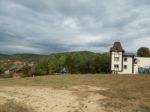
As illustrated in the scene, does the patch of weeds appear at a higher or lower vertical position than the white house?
lower

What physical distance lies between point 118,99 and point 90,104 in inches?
95.6

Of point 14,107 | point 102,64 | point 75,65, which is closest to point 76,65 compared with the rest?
point 75,65

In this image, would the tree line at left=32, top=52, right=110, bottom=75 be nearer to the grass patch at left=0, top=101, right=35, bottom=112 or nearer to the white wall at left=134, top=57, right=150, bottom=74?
the white wall at left=134, top=57, right=150, bottom=74

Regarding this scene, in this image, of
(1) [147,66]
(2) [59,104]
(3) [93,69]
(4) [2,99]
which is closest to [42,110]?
(2) [59,104]

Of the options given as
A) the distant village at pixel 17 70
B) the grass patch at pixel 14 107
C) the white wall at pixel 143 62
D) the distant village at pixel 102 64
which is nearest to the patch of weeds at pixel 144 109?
the grass patch at pixel 14 107

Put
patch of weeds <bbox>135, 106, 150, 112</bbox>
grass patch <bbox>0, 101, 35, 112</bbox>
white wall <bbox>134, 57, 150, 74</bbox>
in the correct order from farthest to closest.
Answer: white wall <bbox>134, 57, 150, 74</bbox> → patch of weeds <bbox>135, 106, 150, 112</bbox> → grass patch <bbox>0, 101, 35, 112</bbox>

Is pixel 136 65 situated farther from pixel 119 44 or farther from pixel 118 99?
pixel 118 99

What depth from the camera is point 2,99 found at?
50.9 feet

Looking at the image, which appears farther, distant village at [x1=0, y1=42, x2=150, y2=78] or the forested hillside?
the forested hillside

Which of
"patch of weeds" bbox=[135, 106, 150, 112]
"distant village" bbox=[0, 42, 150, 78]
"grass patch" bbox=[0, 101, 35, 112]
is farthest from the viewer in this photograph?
"distant village" bbox=[0, 42, 150, 78]

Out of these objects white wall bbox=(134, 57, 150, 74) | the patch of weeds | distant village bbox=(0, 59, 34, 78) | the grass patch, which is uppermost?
white wall bbox=(134, 57, 150, 74)

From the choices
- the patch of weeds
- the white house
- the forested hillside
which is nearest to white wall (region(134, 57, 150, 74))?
the white house

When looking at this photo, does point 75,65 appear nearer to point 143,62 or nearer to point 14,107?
point 143,62

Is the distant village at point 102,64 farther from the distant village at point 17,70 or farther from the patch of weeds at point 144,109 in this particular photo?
A: the patch of weeds at point 144,109
